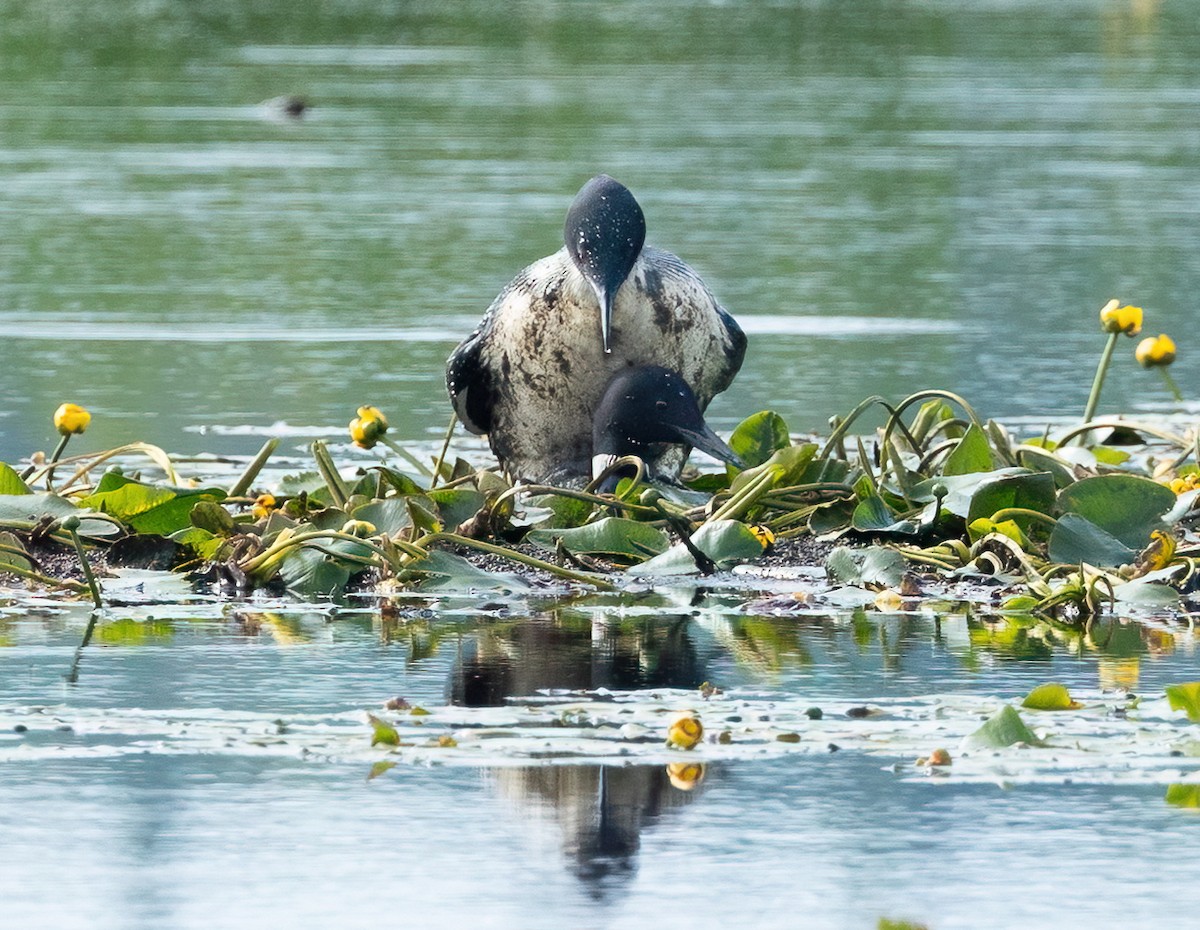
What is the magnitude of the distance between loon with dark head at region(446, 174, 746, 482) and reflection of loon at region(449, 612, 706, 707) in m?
1.43

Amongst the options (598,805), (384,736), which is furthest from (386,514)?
(598,805)

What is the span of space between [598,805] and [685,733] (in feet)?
1.18

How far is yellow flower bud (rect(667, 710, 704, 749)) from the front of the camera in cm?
427

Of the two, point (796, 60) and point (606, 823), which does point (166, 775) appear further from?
point (796, 60)

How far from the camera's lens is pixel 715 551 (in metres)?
6.05

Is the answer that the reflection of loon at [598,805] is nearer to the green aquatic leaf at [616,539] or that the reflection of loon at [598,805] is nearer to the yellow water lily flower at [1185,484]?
the green aquatic leaf at [616,539]

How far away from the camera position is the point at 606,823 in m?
3.86

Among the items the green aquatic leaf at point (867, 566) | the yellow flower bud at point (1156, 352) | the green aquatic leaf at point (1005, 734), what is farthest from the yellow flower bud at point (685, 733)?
the yellow flower bud at point (1156, 352)

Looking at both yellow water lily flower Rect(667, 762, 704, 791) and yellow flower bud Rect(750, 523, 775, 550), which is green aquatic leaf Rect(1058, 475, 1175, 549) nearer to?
yellow flower bud Rect(750, 523, 775, 550)

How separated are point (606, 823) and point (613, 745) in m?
0.44

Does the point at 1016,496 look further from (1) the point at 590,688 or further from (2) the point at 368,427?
(1) the point at 590,688

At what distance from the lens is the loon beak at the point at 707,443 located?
21.8ft

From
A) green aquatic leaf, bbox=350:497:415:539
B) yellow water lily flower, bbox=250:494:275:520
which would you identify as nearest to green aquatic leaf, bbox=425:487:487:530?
green aquatic leaf, bbox=350:497:415:539

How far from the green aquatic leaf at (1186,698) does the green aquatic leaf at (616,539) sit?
6.40ft
